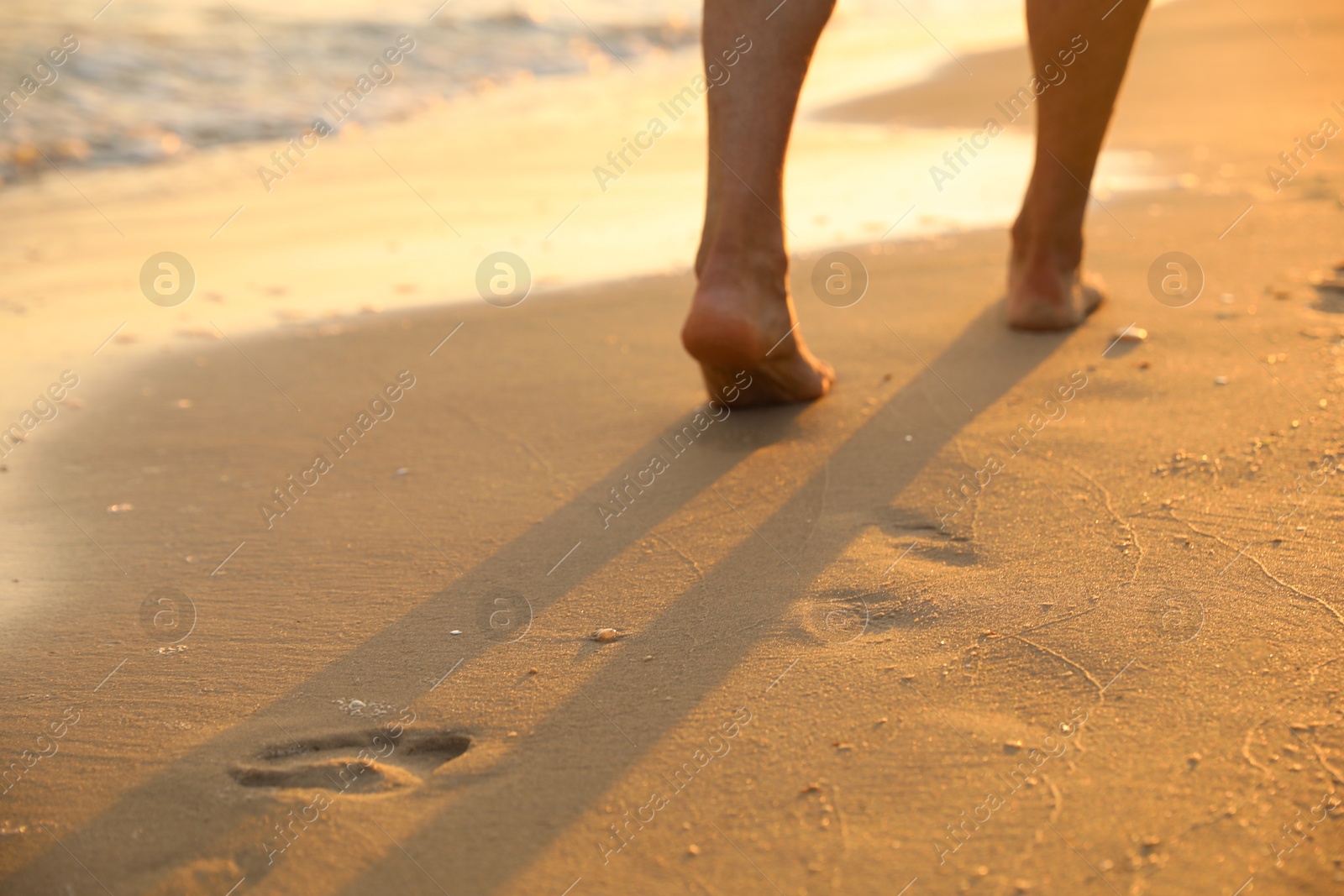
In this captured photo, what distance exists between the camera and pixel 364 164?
198 inches

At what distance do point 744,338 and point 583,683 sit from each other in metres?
0.83

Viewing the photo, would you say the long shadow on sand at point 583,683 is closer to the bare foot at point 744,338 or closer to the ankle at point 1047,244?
the bare foot at point 744,338

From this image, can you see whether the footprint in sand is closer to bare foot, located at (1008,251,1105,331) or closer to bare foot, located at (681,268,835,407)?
bare foot, located at (681,268,835,407)

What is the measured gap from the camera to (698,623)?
149 cm

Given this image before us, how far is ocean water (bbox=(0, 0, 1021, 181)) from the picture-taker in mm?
6176

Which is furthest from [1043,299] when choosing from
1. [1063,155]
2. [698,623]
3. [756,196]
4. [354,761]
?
[354,761]

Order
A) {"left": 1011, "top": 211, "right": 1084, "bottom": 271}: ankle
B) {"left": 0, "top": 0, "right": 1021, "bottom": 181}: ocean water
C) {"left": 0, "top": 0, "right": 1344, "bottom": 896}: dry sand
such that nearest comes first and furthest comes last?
{"left": 0, "top": 0, "right": 1344, "bottom": 896}: dry sand, {"left": 1011, "top": 211, "right": 1084, "bottom": 271}: ankle, {"left": 0, "top": 0, "right": 1021, "bottom": 181}: ocean water

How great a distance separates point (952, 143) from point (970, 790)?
4.24 m

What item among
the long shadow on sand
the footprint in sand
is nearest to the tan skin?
the long shadow on sand

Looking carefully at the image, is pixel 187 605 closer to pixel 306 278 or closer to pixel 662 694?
pixel 662 694


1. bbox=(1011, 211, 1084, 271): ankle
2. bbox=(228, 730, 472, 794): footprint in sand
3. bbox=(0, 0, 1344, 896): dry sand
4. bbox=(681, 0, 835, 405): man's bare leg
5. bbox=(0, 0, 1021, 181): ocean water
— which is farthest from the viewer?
bbox=(0, 0, 1021, 181): ocean water

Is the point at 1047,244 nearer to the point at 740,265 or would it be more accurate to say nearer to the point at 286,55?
the point at 740,265

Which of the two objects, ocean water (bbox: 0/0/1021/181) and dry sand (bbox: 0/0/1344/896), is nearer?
dry sand (bbox: 0/0/1344/896)

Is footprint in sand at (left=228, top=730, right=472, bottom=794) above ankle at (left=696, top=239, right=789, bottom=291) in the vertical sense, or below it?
below
